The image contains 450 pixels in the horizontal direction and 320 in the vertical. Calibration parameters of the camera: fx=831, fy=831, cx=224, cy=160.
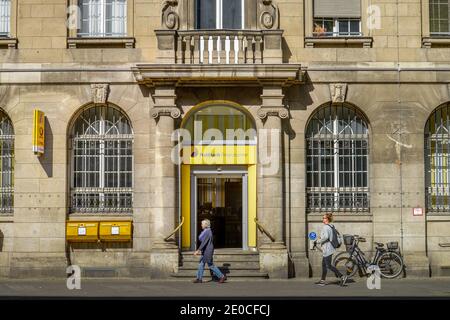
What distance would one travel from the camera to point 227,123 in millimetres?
22719

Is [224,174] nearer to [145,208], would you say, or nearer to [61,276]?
[145,208]

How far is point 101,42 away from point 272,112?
500 centimetres

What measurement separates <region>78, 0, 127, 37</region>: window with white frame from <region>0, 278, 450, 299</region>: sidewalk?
267 inches

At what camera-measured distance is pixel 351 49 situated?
22.5 metres

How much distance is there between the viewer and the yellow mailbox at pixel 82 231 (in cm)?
2200

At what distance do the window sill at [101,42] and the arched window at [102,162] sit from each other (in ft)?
5.52

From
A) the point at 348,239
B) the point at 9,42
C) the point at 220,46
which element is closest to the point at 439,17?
the point at 220,46

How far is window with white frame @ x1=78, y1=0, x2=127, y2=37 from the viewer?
22.8m

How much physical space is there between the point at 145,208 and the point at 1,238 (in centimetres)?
394

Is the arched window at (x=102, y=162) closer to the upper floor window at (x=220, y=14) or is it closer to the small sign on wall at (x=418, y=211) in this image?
the upper floor window at (x=220, y=14)

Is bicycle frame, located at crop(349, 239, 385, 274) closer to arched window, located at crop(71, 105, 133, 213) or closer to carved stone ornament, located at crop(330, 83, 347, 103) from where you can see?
carved stone ornament, located at crop(330, 83, 347, 103)

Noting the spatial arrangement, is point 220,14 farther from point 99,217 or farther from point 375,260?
point 375,260

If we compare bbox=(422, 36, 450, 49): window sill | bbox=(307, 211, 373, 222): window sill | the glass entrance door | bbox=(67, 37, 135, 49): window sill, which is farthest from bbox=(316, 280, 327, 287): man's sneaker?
bbox=(67, 37, 135, 49): window sill
